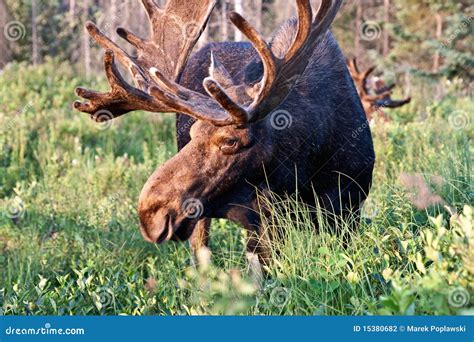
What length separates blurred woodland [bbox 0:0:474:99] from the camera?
18312 mm

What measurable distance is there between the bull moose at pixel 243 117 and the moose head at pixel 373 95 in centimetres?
516

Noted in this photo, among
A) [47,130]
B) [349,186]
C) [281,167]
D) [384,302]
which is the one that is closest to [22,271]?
[281,167]

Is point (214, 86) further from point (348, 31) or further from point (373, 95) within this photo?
point (348, 31)

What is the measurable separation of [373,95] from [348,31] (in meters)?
17.0

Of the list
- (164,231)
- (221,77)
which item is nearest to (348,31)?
(221,77)

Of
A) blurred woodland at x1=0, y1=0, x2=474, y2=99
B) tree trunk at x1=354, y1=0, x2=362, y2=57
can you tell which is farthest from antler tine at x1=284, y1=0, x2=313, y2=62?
tree trunk at x1=354, y1=0, x2=362, y2=57

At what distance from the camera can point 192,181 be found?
445cm

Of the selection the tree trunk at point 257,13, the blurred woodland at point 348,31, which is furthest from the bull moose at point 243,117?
the blurred woodland at point 348,31

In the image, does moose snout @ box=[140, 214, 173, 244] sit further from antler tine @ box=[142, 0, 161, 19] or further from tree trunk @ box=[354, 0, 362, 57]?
tree trunk @ box=[354, 0, 362, 57]

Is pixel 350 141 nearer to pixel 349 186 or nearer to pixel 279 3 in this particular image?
pixel 349 186

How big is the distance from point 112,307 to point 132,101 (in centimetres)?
133

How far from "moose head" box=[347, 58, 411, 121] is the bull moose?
5162 mm

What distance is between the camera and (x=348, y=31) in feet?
92.4

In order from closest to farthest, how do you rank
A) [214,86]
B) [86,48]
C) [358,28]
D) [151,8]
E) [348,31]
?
[214,86]
[151,8]
[86,48]
[358,28]
[348,31]
